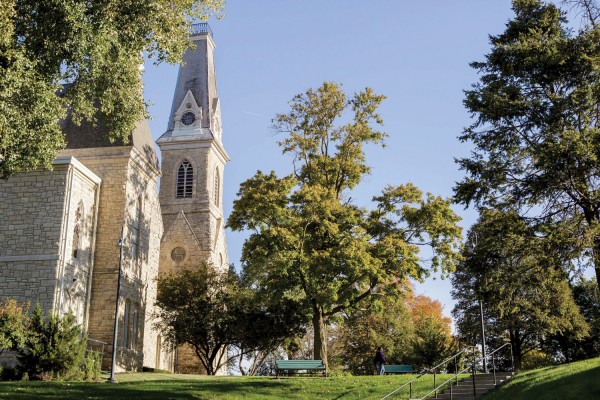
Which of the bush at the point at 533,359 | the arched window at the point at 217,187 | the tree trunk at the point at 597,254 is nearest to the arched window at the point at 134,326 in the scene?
the arched window at the point at 217,187

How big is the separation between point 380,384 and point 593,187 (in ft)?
28.2

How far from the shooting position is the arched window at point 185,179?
50997 mm

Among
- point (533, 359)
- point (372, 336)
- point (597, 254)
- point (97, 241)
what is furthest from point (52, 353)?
point (533, 359)

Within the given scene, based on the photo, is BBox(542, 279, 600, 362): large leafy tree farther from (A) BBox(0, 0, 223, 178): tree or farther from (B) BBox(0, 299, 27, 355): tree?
(A) BBox(0, 0, 223, 178): tree

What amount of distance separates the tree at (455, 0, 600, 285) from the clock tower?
1081 inches

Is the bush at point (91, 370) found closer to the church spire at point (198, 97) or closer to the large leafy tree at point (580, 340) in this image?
the large leafy tree at point (580, 340)

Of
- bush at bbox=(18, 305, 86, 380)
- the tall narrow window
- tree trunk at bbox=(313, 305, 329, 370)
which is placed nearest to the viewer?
bush at bbox=(18, 305, 86, 380)

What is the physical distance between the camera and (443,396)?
1858cm

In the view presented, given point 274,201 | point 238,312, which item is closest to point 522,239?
point 274,201

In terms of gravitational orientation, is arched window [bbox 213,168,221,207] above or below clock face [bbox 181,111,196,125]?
below

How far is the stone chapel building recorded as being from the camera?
2852 centimetres

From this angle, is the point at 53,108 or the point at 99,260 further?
the point at 99,260

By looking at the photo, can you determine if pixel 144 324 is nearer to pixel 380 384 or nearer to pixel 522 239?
pixel 380 384

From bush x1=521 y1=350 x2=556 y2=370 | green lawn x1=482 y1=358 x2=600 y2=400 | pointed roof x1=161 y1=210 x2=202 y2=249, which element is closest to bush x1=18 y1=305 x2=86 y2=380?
green lawn x1=482 y1=358 x2=600 y2=400
